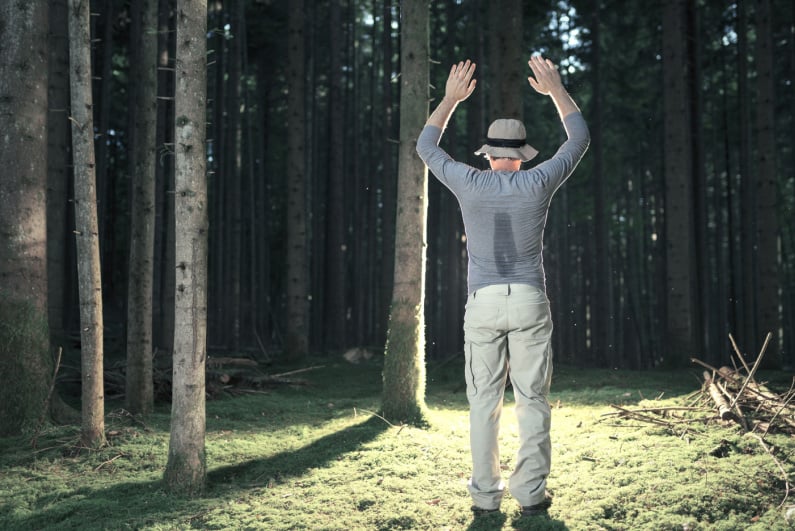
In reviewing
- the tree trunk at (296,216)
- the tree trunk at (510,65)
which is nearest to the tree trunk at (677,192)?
the tree trunk at (510,65)

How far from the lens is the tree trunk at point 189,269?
5.15 m

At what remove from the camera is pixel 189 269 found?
5.16m

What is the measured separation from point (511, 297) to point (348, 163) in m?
19.1

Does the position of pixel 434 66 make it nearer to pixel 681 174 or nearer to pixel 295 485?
pixel 681 174

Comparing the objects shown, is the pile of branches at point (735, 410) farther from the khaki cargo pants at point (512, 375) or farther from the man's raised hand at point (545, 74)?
the man's raised hand at point (545, 74)

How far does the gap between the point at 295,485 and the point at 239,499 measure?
0.46 metres

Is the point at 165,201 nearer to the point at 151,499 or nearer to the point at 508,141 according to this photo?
the point at 151,499

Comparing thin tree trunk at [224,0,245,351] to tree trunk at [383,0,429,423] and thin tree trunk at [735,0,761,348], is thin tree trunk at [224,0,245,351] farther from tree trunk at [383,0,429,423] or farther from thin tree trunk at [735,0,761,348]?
thin tree trunk at [735,0,761,348]

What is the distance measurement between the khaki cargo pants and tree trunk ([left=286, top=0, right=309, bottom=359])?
10018 millimetres

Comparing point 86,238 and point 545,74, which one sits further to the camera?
point 86,238

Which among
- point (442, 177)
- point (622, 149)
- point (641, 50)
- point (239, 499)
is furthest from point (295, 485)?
point (622, 149)

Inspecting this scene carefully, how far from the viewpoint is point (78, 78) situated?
6.15 m

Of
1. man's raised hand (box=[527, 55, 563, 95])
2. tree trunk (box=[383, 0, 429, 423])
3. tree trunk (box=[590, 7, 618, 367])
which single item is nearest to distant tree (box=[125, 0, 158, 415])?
tree trunk (box=[383, 0, 429, 423])

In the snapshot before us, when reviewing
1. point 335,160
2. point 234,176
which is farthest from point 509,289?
point 234,176
